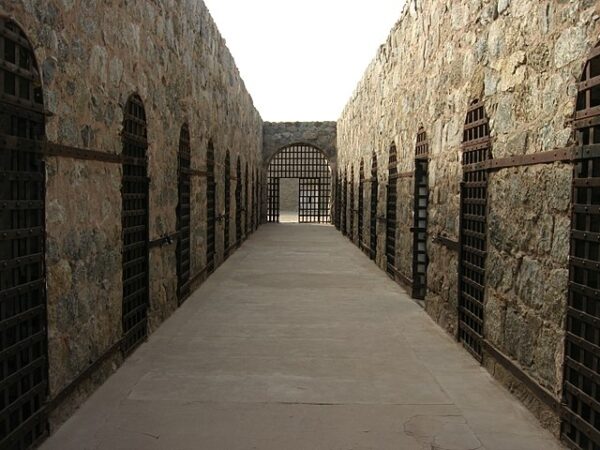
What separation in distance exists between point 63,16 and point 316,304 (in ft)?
14.1

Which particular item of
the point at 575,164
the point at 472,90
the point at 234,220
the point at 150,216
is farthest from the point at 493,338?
the point at 234,220

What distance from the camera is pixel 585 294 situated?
2.91 metres

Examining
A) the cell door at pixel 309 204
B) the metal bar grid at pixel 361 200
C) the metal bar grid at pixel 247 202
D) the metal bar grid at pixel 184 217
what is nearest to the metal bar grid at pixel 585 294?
the metal bar grid at pixel 184 217

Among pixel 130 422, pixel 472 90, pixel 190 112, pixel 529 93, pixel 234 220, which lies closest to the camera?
pixel 130 422

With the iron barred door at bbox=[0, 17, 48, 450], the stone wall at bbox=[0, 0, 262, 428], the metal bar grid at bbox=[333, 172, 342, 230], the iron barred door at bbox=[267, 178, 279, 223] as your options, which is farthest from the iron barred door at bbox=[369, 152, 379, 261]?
the iron barred door at bbox=[267, 178, 279, 223]

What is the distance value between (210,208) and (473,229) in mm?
5275

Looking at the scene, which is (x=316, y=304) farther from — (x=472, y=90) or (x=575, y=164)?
(x=575, y=164)

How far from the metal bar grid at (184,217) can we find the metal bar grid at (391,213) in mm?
3200

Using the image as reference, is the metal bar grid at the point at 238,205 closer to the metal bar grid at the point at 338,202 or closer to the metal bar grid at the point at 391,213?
the metal bar grid at the point at 391,213

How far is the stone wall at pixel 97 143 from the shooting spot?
3258 millimetres

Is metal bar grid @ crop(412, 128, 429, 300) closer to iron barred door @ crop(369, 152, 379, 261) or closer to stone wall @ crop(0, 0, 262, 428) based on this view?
stone wall @ crop(0, 0, 262, 428)

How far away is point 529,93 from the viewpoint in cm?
370

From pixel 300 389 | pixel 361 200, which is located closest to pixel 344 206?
pixel 361 200

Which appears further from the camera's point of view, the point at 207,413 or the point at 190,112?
the point at 190,112
